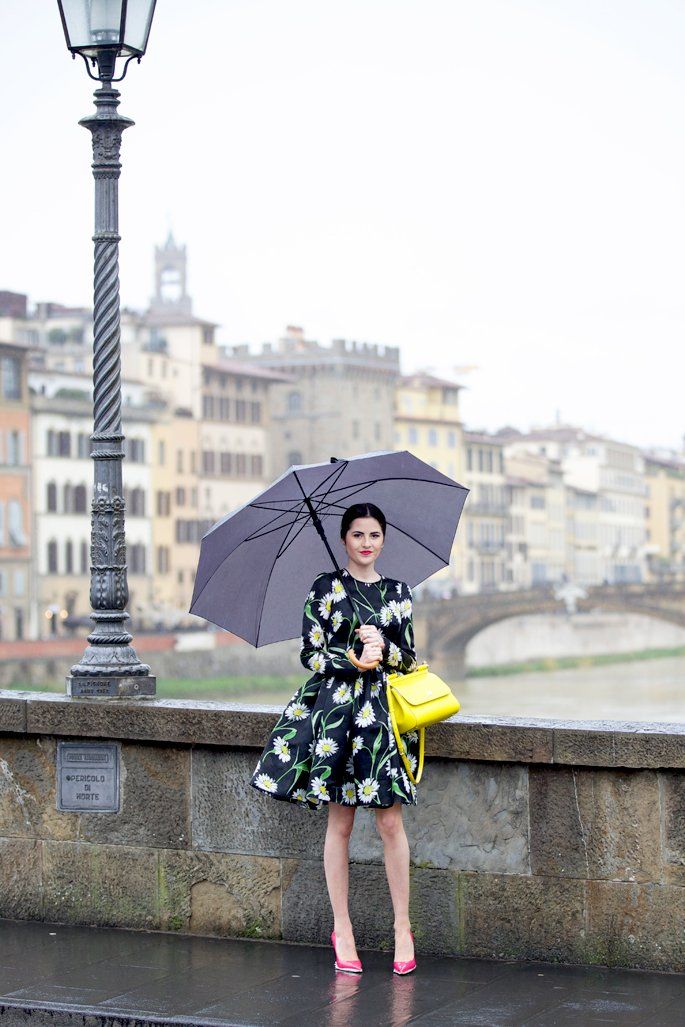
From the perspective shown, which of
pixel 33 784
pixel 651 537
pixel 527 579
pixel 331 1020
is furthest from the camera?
pixel 651 537

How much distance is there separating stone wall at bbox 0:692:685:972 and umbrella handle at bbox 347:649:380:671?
23.0 inches

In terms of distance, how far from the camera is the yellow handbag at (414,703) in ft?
16.0

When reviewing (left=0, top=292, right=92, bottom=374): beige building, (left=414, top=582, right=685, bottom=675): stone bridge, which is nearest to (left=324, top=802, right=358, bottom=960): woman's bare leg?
(left=414, top=582, right=685, bottom=675): stone bridge

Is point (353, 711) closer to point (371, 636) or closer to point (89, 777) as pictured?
point (371, 636)

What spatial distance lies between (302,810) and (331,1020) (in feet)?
3.72

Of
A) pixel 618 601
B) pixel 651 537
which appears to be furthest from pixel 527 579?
pixel 618 601

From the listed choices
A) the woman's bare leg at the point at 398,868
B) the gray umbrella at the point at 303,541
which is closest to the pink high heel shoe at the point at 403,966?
the woman's bare leg at the point at 398,868

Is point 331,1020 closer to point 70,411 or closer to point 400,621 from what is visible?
point 400,621

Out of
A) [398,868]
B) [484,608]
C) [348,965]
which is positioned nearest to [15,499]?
[484,608]

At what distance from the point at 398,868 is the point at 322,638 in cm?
62

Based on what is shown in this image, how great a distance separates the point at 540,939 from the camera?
5254mm

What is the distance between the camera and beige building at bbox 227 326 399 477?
85.5 meters

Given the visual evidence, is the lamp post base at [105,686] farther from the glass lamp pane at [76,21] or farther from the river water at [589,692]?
the river water at [589,692]

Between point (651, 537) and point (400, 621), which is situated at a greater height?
point (651, 537)
